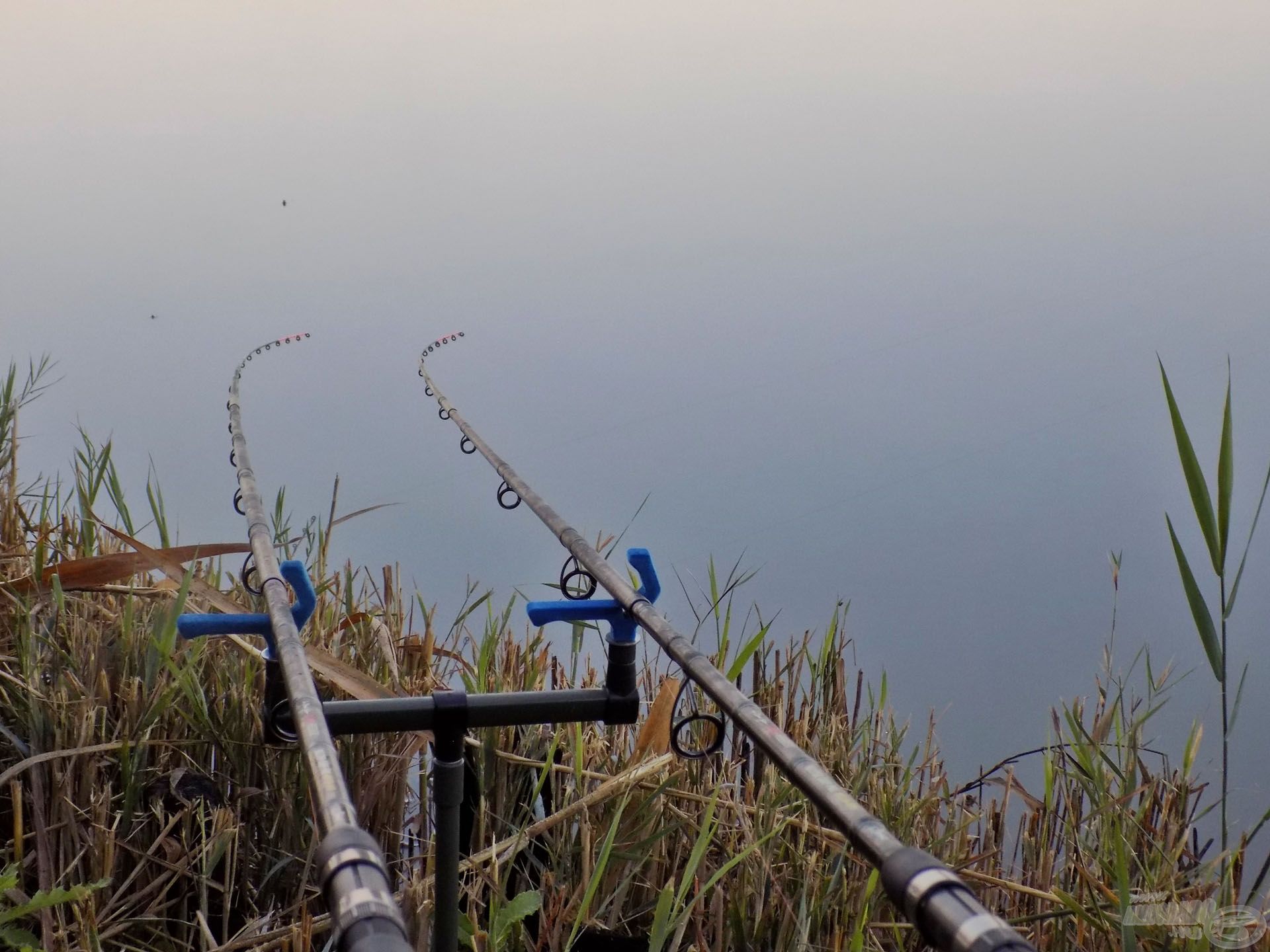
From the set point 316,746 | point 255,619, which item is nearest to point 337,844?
point 316,746

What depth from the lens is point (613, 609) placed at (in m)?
1.27

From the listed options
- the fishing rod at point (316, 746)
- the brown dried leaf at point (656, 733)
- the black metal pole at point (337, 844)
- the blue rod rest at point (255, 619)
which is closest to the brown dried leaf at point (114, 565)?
the fishing rod at point (316, 746)

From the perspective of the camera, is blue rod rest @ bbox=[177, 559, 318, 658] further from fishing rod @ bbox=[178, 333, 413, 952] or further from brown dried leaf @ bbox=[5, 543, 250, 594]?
brown dried leaf @ bbox=[5, 543, 250, 594]

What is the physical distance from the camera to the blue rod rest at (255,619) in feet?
3.61

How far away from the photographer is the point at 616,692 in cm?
129

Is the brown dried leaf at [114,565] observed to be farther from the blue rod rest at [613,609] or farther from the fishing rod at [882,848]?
the fishing rod at [882,848]

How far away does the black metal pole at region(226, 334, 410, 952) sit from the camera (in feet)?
1.72

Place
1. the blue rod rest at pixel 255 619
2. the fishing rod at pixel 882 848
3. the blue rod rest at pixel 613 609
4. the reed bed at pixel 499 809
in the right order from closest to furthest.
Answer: the fishing rod at pixel 882 848 → the blue rod rest at pixel 255 619 → the blue rod rest at pixel 613 609 → the reed bed at pixel 499 809

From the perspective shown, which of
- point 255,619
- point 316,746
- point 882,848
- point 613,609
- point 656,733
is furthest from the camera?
point 656,733

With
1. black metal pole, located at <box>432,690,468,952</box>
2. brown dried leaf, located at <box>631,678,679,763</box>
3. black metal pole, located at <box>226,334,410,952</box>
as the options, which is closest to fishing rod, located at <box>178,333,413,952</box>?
black metal pole, located at <box>226,334,410,952</box>

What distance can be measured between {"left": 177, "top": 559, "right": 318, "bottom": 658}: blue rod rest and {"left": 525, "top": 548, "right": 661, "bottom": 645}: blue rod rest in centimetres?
24

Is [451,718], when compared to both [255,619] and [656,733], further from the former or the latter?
[656,733]

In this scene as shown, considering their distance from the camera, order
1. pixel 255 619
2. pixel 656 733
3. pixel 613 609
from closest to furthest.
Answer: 1. pixel 255 619
2. pixel 613 609
3. pixel 656 733

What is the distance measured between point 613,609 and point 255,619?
372 millimetres
